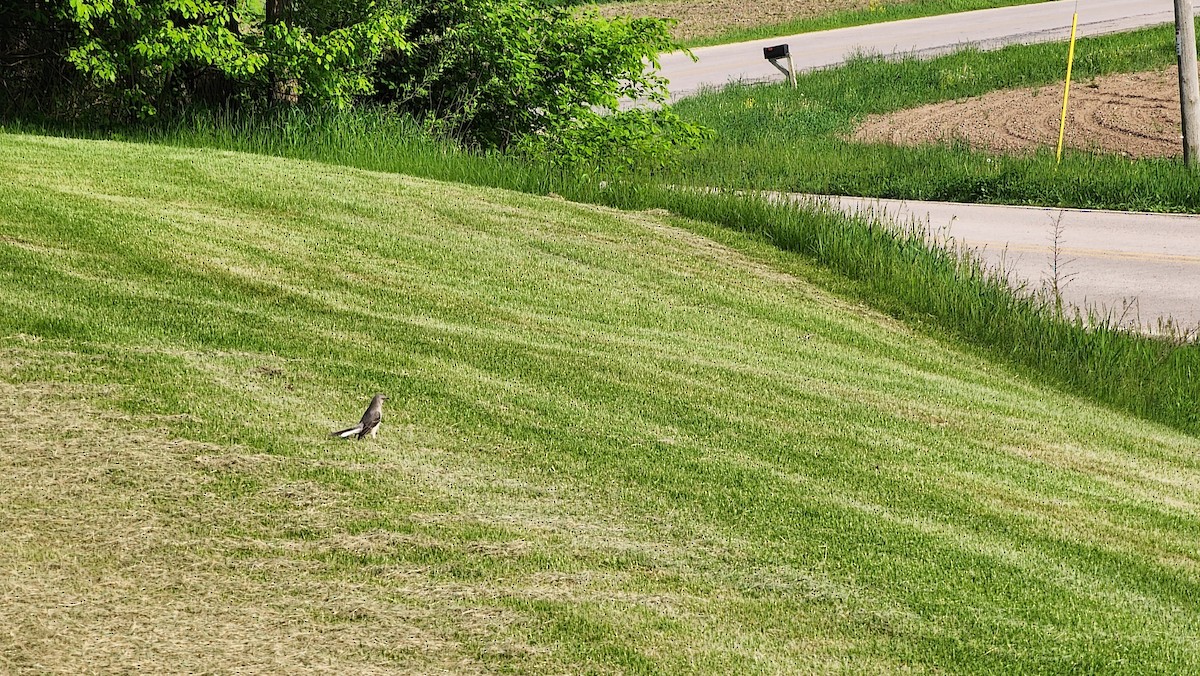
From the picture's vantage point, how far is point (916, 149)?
61.6 feet

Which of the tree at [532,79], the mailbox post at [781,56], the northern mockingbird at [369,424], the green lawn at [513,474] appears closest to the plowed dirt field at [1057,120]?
the mailbox post at [781,56]

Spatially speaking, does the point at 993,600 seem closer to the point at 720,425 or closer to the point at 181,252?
the point at 720,425

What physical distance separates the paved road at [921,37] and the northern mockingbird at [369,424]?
1999cm

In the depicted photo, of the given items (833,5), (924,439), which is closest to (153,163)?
(924,439)

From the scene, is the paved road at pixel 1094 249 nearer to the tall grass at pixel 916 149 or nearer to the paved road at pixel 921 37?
the tall grass at pixel 916 149

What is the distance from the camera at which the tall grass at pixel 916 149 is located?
636 inches

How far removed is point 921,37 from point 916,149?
490 inches

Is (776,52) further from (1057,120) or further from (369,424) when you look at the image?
(369,424)

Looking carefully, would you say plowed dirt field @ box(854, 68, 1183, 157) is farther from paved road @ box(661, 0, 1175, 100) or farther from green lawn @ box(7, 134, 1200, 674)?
green lawn @ box(7, 134, 1200, 674)

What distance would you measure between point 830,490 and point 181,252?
4.77 metres

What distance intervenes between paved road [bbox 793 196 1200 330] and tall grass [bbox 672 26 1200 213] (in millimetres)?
613

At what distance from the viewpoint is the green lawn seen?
4742 millimetres

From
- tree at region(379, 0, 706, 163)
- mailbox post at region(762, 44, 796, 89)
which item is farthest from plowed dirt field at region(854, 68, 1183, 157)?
tree at region(379, 0, 706, 163)

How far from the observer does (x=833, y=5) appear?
36.4 metres
